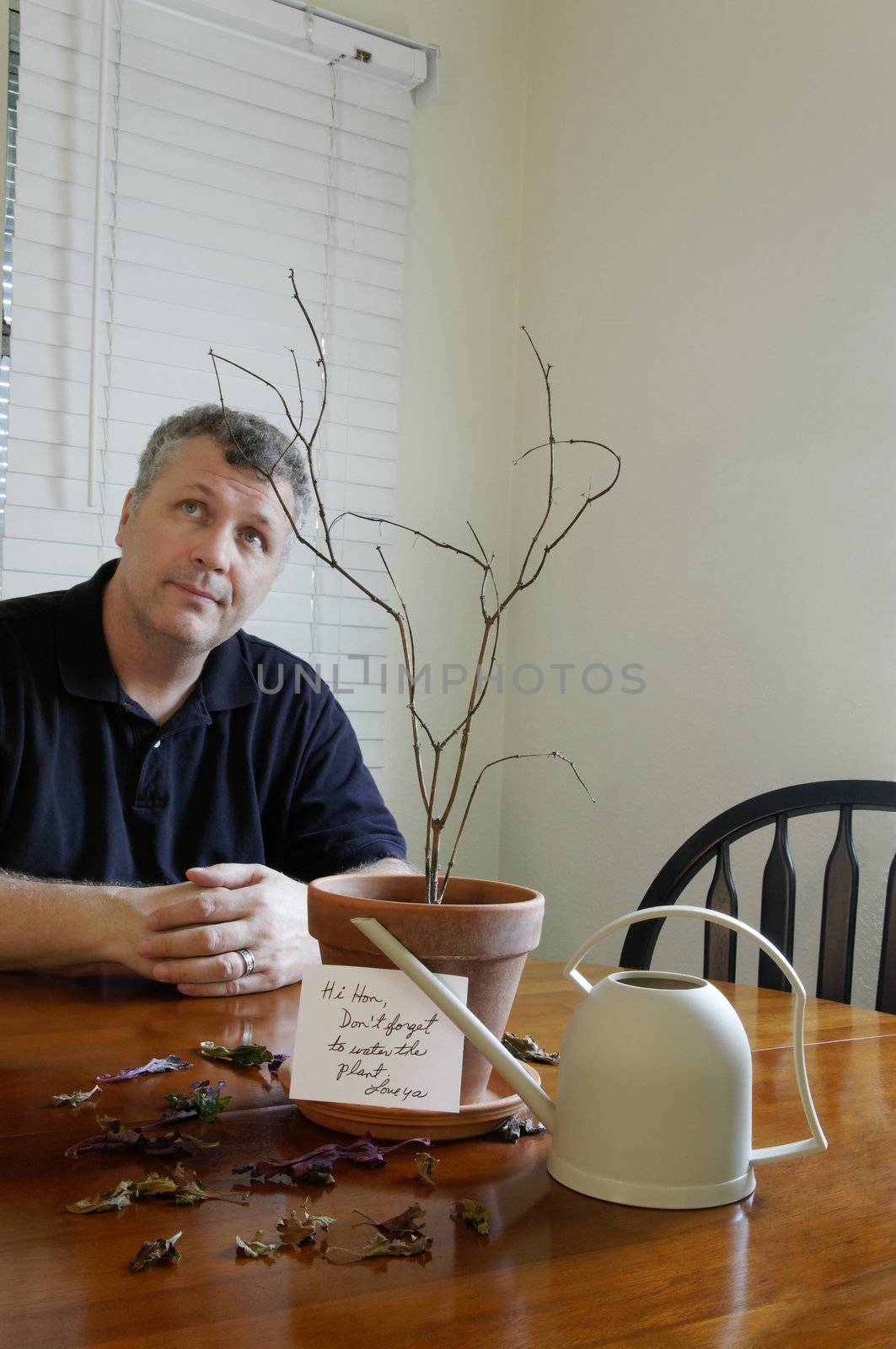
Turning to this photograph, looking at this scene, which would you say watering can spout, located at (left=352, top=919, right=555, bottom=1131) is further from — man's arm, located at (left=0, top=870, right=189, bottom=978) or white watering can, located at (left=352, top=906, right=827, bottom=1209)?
man's arm, located at (left=0, top=870, right=189, bottom=978)

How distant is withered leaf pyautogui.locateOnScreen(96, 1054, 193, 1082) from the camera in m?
0.88

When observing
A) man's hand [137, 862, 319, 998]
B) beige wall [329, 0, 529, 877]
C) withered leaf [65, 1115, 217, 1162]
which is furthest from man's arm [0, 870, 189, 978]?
beige wall [329, 0, 529, 877]

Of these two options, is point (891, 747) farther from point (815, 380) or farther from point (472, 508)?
point (472, 508)

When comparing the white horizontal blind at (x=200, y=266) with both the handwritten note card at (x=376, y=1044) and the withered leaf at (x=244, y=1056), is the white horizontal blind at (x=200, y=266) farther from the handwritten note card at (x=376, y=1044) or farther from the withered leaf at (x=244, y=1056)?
the handwritten note card at (x=376, y=1044)

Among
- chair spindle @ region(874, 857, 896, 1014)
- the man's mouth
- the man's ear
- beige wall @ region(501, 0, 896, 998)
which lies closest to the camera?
chair spindle @ region(874, 857, 896, 1014)

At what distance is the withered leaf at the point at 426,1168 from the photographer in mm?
687

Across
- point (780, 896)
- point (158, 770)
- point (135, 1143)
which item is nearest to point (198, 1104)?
point (135, 1143)

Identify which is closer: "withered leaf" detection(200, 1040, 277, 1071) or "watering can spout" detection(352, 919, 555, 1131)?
"watering can spout" detection(352, 919, 555, 1131)

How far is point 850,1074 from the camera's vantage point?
0.99m

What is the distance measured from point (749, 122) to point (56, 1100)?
219 cm

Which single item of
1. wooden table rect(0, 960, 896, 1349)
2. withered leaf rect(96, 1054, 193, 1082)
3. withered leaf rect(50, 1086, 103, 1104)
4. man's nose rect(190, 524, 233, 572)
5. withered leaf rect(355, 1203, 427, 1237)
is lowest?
withered leaf rect(96, 1054, 193, 1082)

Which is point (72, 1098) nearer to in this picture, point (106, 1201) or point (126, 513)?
point (106, 1201)

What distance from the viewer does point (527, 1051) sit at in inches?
38.4

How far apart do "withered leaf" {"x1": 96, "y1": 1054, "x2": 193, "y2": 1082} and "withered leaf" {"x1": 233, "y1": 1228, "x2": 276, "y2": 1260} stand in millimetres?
310
